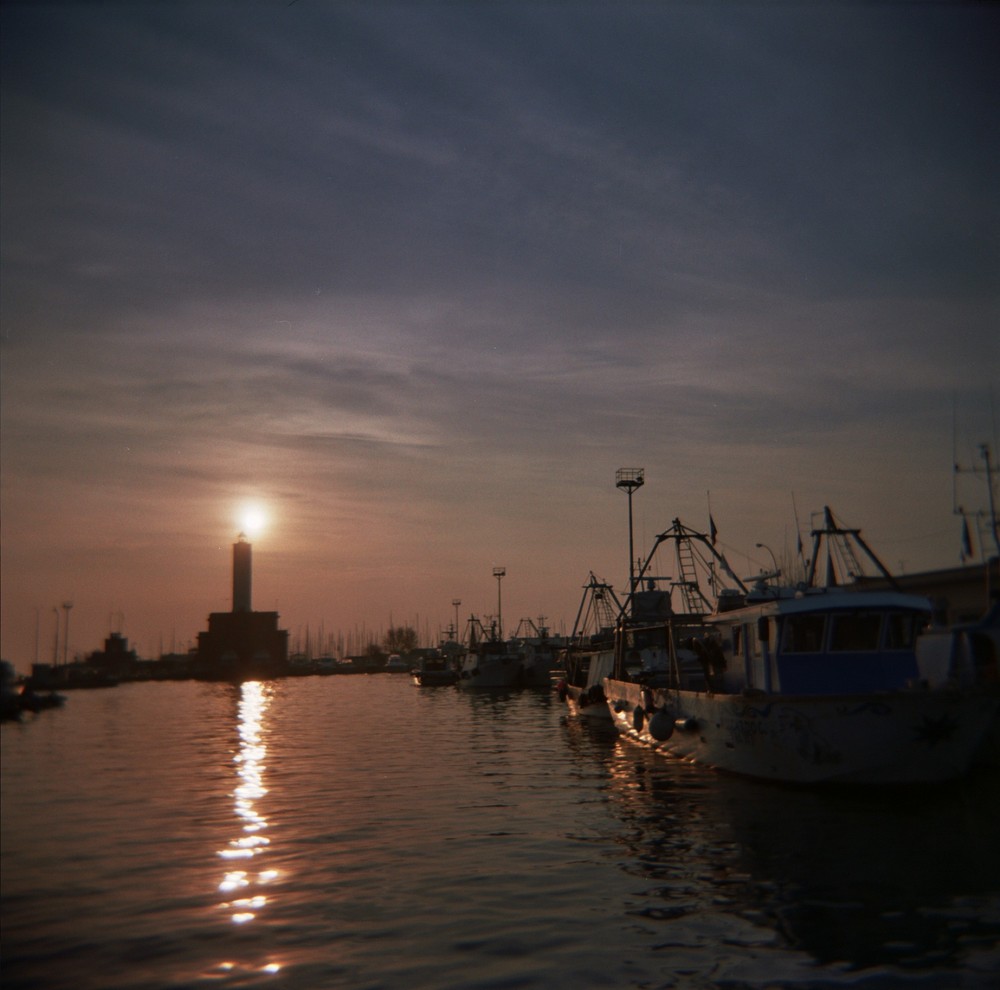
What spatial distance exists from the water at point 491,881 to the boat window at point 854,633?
13.0ft

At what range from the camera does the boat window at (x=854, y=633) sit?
81.9ft

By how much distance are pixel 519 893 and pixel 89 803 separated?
14.6 m

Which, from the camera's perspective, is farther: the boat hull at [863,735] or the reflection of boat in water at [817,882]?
the boat hull at [863,735]

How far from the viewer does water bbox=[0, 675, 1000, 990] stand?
11.7 metres

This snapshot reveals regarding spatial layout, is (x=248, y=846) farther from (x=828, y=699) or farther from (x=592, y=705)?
(x=592, y=705)

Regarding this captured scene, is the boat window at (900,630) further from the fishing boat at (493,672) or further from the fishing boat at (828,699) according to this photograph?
the fishing boat at (493,672)

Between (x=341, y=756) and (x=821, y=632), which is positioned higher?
(x=821, y=632)

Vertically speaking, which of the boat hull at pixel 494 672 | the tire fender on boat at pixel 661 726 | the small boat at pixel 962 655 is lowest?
the boat hull at pixel 494 672

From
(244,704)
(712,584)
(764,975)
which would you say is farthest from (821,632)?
(244,704)

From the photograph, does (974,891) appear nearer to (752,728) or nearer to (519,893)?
(519,893)

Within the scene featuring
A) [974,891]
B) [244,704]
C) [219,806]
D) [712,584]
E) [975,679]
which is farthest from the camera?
[244,704]

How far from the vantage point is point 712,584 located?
2173 inches

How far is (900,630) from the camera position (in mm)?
25062

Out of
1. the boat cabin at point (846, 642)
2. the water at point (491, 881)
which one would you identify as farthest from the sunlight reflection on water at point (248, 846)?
the boat cabin at point (846, 642)
